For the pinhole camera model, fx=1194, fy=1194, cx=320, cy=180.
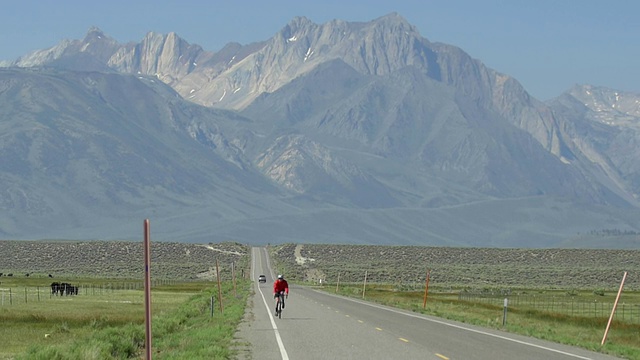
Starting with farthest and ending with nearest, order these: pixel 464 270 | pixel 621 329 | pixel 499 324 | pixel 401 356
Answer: pixel 464 270
pixel 621 329
pixel 499 324
pixel 401 356

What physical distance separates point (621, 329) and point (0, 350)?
2873 cm

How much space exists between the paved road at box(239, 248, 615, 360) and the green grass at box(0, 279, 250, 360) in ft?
3.92

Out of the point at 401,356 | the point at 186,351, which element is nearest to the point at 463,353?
the point at 401,356

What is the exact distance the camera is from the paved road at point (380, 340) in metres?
31.0

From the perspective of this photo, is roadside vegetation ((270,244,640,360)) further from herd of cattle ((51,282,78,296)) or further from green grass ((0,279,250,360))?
herd of cattle ((51,282,78,296))

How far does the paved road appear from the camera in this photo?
31.0 meters

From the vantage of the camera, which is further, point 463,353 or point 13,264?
point 13,264

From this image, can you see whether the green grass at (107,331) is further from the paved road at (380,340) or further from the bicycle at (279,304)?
the bicycle at (279,304)

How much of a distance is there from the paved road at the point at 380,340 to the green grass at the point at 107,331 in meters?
1.20

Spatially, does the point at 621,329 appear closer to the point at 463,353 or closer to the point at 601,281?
the point at 463,353

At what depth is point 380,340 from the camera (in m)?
35.6

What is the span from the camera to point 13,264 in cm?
19988

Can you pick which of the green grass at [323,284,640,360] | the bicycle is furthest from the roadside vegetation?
the bicycle

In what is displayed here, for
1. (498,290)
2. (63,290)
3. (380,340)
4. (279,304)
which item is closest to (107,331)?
(380,340)
